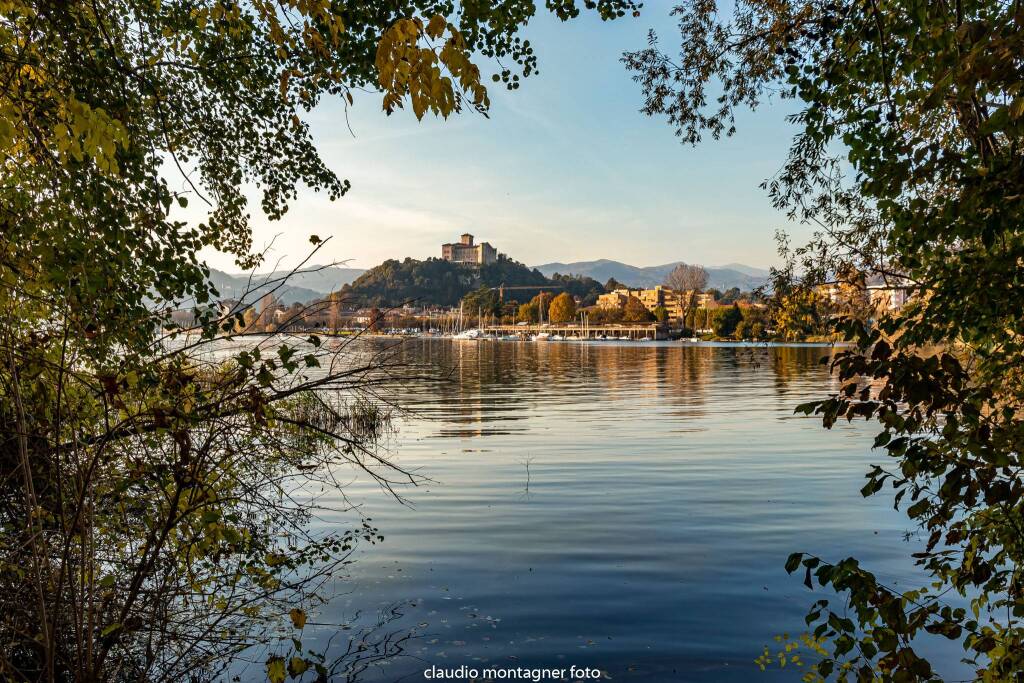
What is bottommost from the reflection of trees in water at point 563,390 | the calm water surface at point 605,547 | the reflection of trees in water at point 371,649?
the reflection of trees in water at point 563,390

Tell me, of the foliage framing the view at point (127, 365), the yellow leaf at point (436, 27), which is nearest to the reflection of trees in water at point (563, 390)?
the foliage framing the view at point (127, 365)

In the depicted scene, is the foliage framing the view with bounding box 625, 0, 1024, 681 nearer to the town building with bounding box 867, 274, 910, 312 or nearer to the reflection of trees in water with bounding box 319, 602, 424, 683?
the town building with bounding box 867, 274, 910, 312

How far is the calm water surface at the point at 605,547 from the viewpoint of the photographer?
8.52 meters

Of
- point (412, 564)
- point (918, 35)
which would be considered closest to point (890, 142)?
point (918, 35)

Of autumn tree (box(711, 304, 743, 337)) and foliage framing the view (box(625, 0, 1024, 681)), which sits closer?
foliage framing the view (box(625, 0, 1024, 681))

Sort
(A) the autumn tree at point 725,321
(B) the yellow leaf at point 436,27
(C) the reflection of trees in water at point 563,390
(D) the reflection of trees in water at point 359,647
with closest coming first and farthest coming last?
(B) the yellow leaf at point 436,27
(D) the reflection of trees in water at point 359,647
(C) the reflection of trees in water at point 563,390
(A) the autumn tree at point 725,321

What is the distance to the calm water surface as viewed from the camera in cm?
852

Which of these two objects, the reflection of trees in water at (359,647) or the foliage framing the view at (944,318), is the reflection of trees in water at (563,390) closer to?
the reflection of trees in water at (359,647)

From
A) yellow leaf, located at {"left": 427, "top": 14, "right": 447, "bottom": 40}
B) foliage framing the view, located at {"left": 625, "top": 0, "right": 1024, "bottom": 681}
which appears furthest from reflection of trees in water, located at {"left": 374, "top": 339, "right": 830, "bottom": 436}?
yellow leaf, located at {"left": 427, "top": 14, "right": 447, "bottom": 40}

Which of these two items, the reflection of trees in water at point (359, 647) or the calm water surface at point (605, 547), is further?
the calm water surface at point (605, 547)

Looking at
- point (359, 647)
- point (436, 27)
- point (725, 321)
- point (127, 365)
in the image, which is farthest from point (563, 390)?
point (725, 321)

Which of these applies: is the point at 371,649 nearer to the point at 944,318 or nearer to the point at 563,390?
the point at 944,318

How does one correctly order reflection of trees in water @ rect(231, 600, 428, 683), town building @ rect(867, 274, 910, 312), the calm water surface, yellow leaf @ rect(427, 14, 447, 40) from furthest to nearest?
the calm water surface, town building @ rect(867, 274, 910, 312), reflection of trees in water @ rect(231, 600, 428, 683), yellow leaf @ rect(427, 14, 447, 40)

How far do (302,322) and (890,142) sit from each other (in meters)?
4.59
